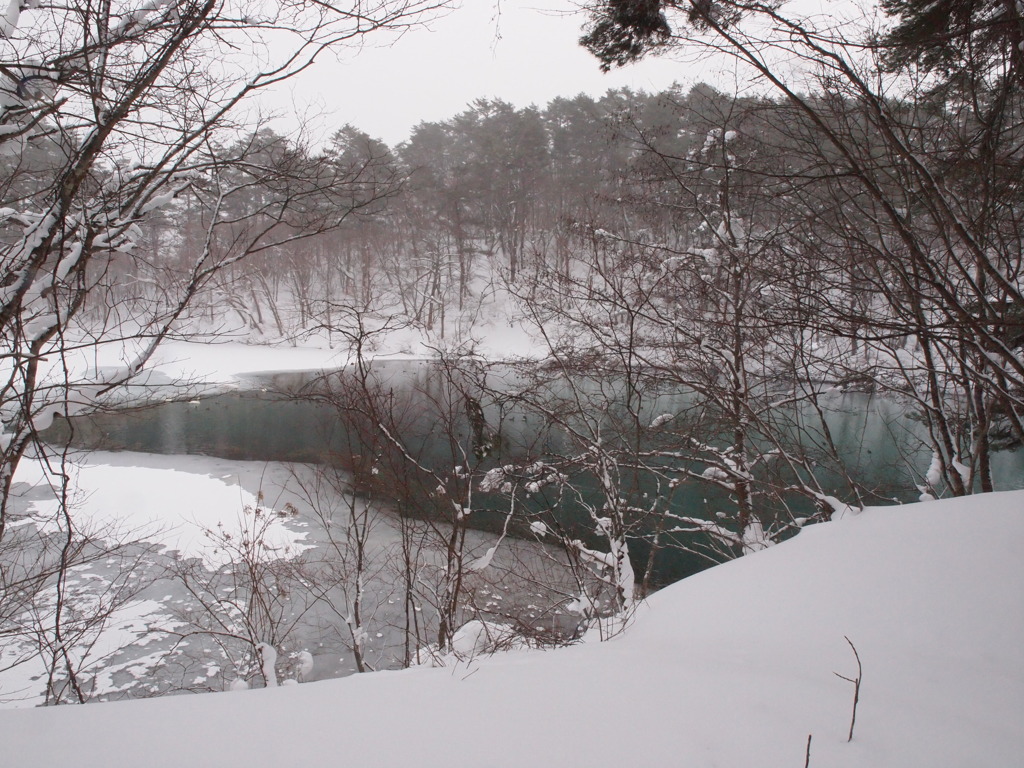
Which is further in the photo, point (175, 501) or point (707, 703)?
point (175, 501)

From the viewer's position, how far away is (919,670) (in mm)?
1572

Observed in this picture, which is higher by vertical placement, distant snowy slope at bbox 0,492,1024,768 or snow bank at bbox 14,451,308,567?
distant snowy slope at bbox 0,492,1024,768

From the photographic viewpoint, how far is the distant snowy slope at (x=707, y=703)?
133cm

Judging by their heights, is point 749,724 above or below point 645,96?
below

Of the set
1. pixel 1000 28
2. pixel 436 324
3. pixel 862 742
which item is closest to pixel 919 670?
pixel 862 742

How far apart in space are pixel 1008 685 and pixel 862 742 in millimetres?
553

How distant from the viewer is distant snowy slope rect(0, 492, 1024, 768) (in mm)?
1333

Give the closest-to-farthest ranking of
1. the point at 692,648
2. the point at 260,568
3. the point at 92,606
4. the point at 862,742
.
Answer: the point at 862,742
the point at 692,648
the point at 92,606
the point at 260,568

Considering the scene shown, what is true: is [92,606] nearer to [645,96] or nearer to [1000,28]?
[1000,28]

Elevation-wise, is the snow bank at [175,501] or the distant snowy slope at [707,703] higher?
the distant snowy slope at [707,703]

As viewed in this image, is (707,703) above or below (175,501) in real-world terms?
above

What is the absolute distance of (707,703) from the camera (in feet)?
5.03

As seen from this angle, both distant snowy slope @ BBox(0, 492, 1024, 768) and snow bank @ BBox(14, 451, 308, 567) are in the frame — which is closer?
distant snowy slope @ BBox(0, 492, 1024, 768)

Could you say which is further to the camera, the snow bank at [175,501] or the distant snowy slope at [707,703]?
the snow bank at [175,501]
